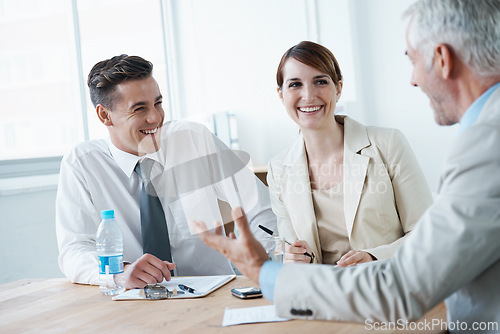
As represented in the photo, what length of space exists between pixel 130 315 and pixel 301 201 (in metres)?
1.00

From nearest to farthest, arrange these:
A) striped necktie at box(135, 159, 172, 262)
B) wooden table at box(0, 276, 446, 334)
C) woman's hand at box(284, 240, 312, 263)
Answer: wooden table at box(0, 276, 446, 334), woman's hand at box(284, 240, 312, 263), striped necktie at box(135, 159, 172, 262)

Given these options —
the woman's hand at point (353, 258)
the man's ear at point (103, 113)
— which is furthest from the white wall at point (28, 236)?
the woman's hand at point (353, 258)

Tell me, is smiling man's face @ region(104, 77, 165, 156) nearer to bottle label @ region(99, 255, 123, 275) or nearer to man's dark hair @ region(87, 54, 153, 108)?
man's dark hair @ region(87, 54, 153, 108)

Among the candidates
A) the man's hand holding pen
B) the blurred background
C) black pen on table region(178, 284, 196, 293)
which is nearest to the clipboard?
black pen on table region(178, 284, 196, 293)

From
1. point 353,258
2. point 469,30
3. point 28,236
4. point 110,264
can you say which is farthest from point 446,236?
point 28,236

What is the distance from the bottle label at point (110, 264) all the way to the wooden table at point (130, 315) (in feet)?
0.27

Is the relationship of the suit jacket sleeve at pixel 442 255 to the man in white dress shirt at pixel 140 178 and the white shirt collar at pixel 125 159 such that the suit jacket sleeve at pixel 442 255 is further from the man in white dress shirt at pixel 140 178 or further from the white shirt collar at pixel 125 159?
the white shirt collar at pixel 125 159

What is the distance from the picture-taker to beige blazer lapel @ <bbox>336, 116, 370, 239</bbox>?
2.15 metres

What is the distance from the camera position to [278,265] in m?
1.09

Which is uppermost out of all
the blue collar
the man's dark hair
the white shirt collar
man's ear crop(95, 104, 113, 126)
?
the man's dark hair

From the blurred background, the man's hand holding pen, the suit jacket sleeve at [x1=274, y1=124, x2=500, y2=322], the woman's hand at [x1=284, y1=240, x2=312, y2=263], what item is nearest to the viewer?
the suit jacket sleeve at [x1=274, y1=124, x2=500, y2=322]

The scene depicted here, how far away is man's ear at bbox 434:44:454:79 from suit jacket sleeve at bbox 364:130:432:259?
109cm

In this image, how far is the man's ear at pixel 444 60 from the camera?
105 cm

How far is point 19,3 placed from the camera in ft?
10.5
